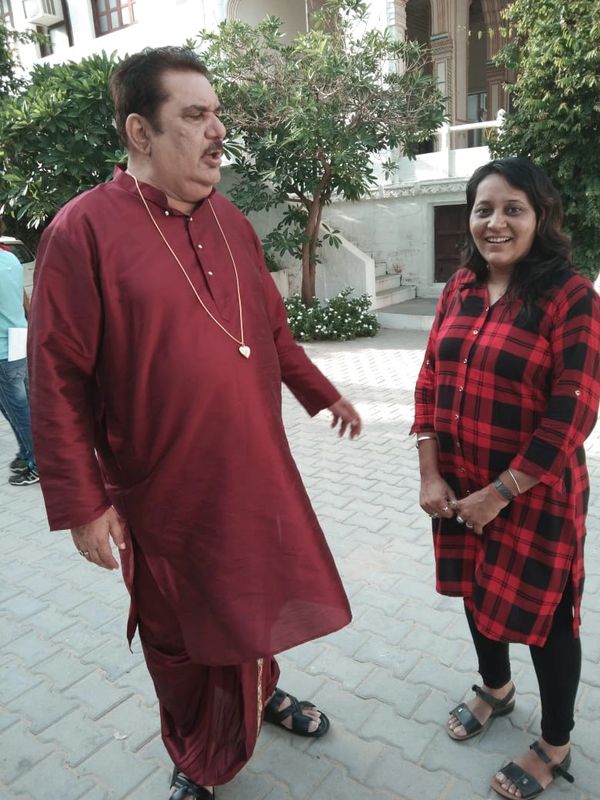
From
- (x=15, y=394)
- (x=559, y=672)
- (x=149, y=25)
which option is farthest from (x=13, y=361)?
(x=149, y=25)

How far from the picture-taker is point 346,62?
868 centimetres

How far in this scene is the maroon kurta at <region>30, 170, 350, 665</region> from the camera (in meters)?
1.56

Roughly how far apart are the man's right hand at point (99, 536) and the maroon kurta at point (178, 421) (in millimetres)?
38

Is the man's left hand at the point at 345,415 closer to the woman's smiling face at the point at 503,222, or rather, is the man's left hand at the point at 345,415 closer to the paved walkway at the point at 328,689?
the woman's smiling face at the point at 503,222

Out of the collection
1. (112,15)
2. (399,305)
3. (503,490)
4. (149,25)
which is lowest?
(399,305)

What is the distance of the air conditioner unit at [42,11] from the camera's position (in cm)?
1481

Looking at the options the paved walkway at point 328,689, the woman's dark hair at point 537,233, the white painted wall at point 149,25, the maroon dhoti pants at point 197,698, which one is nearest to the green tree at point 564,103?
the paved walkway at point 328,689

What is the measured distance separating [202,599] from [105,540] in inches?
12.5

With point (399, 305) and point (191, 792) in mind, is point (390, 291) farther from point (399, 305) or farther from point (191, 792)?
point (191, 792)

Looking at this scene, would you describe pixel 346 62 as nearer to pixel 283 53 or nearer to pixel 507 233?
pixel 283 53

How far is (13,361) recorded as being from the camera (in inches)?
170

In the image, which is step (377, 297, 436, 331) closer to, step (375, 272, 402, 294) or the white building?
the white building

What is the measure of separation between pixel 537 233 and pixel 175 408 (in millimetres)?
1103

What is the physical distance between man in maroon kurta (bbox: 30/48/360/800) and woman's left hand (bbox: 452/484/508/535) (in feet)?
1.42
